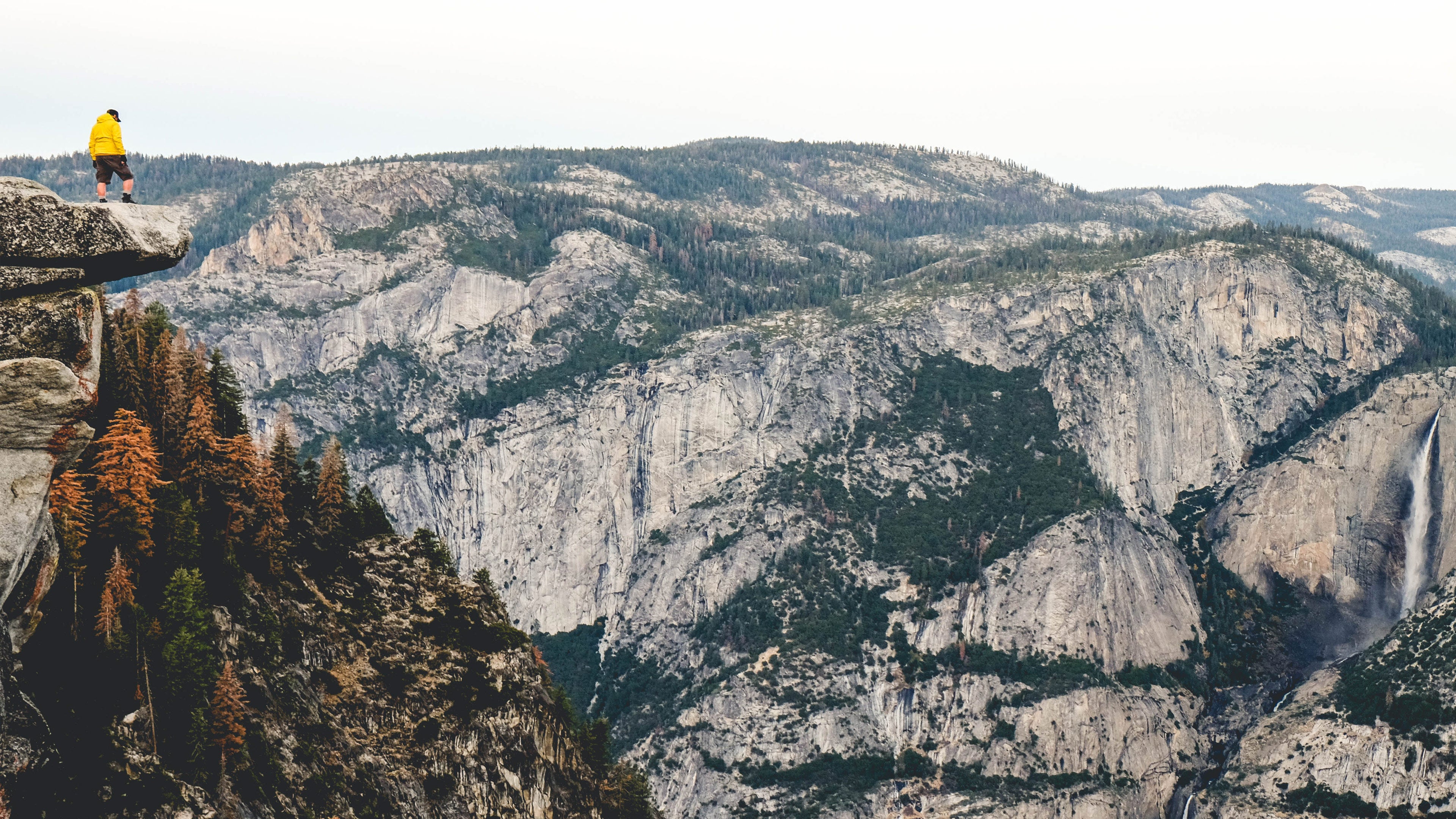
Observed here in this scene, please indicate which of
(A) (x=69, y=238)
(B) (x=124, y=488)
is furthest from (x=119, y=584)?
(A) (x=69, y=238)

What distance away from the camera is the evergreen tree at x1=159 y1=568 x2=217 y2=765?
6419 centimetres

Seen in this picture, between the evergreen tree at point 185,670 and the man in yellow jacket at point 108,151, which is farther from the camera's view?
the evergreen tree at point 185,670

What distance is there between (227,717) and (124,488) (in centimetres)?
1436

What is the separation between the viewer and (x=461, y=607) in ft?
366

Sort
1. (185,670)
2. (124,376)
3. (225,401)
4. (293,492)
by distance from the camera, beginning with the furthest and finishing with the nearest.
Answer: (293,492) → (225,401) → (124,376) → (185,670)

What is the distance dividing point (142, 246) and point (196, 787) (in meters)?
27.6

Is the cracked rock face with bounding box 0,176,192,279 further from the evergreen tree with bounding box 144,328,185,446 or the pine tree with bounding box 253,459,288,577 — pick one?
the pine tree with bounding box 253,459,288,577

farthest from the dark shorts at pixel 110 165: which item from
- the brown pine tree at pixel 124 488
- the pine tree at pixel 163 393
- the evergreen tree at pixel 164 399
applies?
the evergreen tree at pixel 164 399

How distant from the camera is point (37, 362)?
49.4 metres

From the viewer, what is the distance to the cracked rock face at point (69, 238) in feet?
166

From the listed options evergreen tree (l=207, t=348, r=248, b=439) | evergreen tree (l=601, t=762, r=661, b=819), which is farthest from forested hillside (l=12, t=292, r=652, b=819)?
evergreen tree (l=601, t=762, r=661, b=819)

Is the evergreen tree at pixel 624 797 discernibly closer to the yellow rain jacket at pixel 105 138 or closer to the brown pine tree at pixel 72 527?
the brown pine tree at pixel 72 527

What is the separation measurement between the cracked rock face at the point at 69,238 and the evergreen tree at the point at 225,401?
4268 centimetres

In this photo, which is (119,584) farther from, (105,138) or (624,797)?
(624,797)
